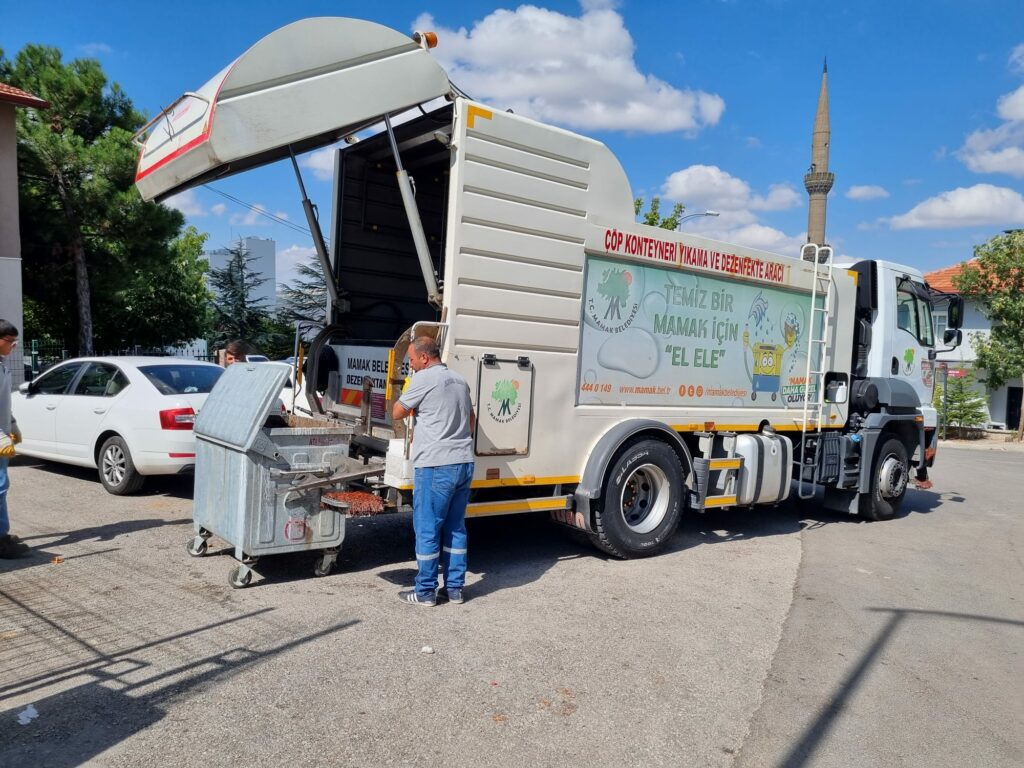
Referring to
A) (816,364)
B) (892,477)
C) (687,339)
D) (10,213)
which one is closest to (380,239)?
(687,339)

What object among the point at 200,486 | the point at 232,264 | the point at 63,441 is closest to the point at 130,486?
the point at 63,441

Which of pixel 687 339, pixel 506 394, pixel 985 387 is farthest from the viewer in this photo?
pixel 985 387

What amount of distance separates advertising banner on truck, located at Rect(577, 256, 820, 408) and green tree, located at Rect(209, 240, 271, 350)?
27.2m

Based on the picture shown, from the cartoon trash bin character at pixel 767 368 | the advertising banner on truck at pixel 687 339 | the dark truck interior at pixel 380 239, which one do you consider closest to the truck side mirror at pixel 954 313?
the advertising banner on truck at pixel 687 339

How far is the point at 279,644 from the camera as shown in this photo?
4.32 meters

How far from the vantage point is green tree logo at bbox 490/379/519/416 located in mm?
5629

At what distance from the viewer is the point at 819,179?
43188 mm

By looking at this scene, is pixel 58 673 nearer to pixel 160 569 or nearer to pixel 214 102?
pixel 160 569

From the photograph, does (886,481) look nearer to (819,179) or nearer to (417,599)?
(417,599)

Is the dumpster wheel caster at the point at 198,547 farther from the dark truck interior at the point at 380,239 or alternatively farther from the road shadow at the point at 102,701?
the dark truck interior at the point at 380,239

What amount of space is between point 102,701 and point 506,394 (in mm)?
3122

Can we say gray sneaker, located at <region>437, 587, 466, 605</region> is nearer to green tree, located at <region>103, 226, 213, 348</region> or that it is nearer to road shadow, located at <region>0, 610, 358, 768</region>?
road shadow, located at <region>0, 610, 358, 768</region>

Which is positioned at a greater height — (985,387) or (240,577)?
(985,387)

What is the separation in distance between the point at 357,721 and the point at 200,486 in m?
2.95
